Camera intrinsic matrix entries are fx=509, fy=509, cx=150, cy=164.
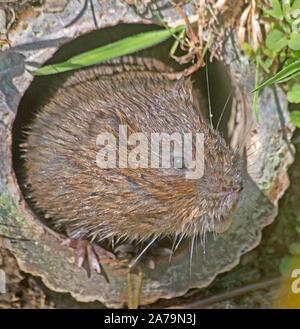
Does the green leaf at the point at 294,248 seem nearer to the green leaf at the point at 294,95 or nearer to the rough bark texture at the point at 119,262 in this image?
the rough bark texture at the point at 119,262

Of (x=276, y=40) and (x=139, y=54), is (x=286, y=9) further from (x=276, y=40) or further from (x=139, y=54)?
(x=139, y=54)

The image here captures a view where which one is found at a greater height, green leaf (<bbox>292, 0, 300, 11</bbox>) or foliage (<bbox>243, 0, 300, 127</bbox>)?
green leaf (<bbox>292, 0, 300, 11</bbox>)

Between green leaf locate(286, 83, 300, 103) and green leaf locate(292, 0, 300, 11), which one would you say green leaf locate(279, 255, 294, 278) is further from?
green leaf locate(292, 0, 300, 11)

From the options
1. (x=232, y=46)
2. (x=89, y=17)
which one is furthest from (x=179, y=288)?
(x=89, y=17)

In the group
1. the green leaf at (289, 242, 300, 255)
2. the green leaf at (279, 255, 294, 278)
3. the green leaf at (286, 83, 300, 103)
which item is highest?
the green leaf at (286, 83, 300, 103)

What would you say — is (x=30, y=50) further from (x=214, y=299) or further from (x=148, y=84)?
(x=214, y=299)

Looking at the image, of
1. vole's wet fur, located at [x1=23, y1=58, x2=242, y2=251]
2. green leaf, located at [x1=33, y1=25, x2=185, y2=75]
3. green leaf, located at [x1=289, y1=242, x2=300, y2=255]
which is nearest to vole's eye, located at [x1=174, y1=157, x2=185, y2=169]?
vole's wet fur, located at [x1=23, y1=58, x2=242, y2=251]
